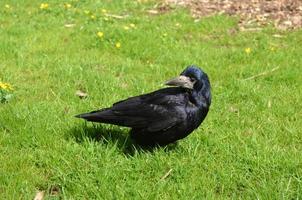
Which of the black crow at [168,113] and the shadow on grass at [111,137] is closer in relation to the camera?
the black crow at [168,113]

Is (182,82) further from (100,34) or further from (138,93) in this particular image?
(100,34)

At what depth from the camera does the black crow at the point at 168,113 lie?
4.81 metres

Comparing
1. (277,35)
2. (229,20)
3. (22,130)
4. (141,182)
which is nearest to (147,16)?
(229,20)

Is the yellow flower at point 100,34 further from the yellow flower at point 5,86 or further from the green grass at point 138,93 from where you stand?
the yellow flower at point 5,86

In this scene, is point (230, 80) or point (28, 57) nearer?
point (230, 80)

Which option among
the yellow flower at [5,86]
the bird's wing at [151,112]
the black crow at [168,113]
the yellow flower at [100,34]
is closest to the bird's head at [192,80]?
the black crow at [168,113]

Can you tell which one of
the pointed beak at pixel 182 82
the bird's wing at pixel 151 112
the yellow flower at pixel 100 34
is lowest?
the yellow flower at pixel 100 34

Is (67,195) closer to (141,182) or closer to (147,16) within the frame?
(141,182)

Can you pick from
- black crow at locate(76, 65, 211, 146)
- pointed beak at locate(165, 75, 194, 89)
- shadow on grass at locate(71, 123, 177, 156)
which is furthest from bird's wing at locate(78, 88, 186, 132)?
shadow on grass at locate(71, 123, 177, 156)

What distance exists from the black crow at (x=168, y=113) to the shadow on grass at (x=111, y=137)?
0.31 feet

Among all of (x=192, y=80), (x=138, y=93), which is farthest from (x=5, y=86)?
(x=192, y=80)

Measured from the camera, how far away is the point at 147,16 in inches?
394

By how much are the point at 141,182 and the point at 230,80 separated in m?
2.93

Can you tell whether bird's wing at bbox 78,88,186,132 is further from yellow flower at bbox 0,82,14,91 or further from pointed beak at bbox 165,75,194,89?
yellow flower at bbox 0,82,14,91
